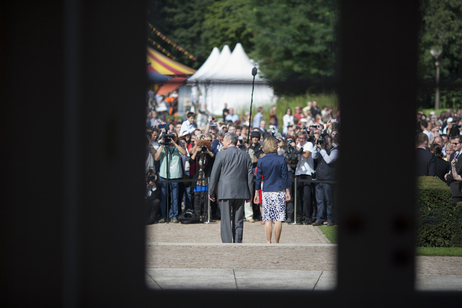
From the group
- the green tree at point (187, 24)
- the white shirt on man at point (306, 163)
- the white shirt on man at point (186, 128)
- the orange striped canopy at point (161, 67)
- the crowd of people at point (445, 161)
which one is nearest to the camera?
the orange striped canopy at point (161, 67)

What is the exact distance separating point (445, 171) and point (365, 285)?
7.67m

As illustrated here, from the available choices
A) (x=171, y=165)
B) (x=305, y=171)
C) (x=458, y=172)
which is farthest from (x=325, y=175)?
(x=171, y=165)

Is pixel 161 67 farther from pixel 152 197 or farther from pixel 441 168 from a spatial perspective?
pixel 441 168

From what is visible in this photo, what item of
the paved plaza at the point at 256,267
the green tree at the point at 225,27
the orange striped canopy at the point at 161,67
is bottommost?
the paved plaza at the point at 256,267

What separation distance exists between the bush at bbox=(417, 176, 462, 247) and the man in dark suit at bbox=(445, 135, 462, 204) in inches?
24.3

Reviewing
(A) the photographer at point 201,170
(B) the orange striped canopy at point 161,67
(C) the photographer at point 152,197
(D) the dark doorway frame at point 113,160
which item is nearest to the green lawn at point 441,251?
(B) the orange striped canopy at point 161,67

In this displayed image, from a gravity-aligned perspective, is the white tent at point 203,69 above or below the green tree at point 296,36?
below

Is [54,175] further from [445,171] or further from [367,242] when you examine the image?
[445,171]

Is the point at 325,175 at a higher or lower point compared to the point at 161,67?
lower

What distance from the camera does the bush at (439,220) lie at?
770 cm

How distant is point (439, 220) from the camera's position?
7.69m

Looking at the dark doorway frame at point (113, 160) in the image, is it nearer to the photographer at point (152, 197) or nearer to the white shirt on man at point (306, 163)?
the photographer at point (152, 197)

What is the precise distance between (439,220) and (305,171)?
3037 mm

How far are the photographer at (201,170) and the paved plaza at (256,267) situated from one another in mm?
3362
